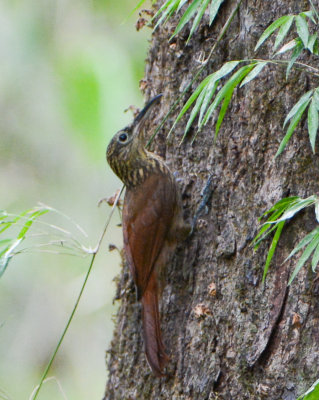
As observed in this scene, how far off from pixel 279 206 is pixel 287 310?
45 centimetres

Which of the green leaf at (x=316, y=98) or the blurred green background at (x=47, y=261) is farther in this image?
the blurred green background at (x=47, y=261)

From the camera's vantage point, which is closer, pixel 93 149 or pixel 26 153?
pixel 93 149

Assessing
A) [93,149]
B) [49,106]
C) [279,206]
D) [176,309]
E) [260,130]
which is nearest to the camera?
[279,206]

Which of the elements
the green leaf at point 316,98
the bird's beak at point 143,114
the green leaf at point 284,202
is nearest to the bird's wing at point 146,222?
the bird's beak at point 143,114

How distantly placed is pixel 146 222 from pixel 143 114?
0.53m

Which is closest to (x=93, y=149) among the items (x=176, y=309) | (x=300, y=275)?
(x=176, y=309)

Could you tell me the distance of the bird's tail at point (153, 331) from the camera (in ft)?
9.81

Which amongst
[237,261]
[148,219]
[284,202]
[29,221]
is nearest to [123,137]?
[148,219]

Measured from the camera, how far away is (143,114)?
354 centimetres

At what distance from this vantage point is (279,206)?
233 cm

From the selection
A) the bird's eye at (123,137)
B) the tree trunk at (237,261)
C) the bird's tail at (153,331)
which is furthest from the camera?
the bird's eye at (123,137)

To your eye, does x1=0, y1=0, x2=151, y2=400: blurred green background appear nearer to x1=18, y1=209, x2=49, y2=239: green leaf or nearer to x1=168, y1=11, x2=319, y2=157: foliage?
x1=18, y1=209, x2=49, y2=239: green leaf

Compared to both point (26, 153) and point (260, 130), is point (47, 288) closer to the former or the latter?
point (26, 153)

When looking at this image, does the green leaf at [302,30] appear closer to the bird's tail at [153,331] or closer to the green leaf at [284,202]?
the green leaf at [284,202]
